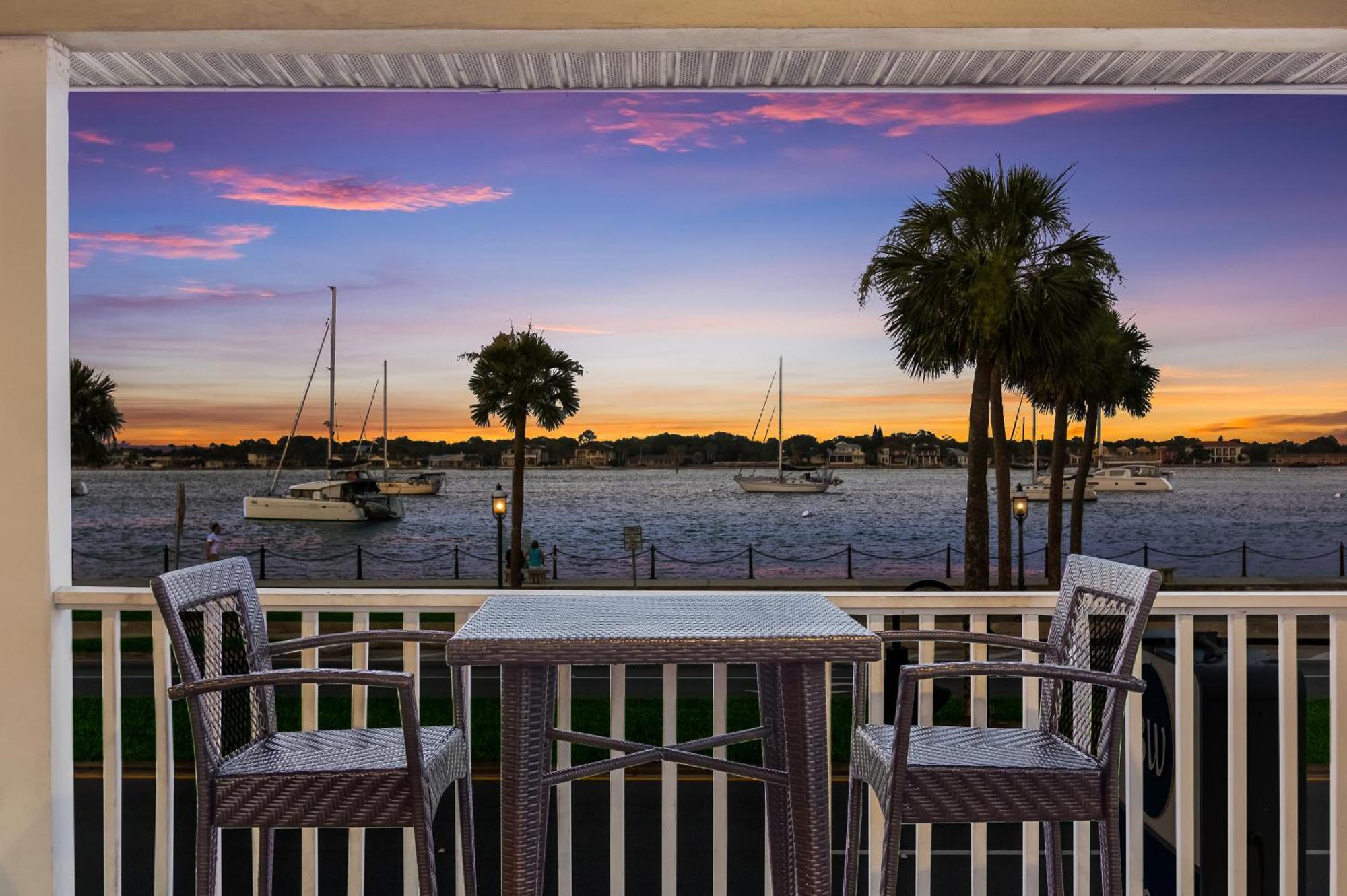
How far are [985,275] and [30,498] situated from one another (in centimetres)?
1067

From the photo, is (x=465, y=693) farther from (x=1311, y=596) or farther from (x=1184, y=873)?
(x=1311, y=596)

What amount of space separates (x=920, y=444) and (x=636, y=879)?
114ft

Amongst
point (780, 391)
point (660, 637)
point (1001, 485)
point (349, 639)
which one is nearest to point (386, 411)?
point (780, 391)

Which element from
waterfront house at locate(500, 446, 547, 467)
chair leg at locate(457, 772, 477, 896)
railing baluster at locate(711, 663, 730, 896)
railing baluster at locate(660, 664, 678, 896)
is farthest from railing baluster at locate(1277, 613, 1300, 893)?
waterfront house at locate(500, 446, 547, 467)

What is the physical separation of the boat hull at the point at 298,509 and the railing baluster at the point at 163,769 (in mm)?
37766

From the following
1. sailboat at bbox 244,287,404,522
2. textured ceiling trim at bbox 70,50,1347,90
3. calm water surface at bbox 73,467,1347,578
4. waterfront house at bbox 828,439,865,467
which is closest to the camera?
textured ceiling trim at bbox 70,50,1347,90

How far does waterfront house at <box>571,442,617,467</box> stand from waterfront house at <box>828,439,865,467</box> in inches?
389

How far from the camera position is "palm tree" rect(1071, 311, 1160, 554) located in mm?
12398

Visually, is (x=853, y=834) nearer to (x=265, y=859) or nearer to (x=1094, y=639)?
(x=1094, y=639)

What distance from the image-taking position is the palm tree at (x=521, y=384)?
18234 mm

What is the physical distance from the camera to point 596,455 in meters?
38.6

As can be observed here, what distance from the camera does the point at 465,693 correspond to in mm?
→ 2180

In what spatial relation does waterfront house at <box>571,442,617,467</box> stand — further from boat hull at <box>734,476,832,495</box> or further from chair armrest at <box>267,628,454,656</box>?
chair armrest at <box>267,628,454,656</box>

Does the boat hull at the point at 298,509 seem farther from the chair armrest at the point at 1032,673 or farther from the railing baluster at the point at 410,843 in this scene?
the chair armrest at the point at 1032,673
